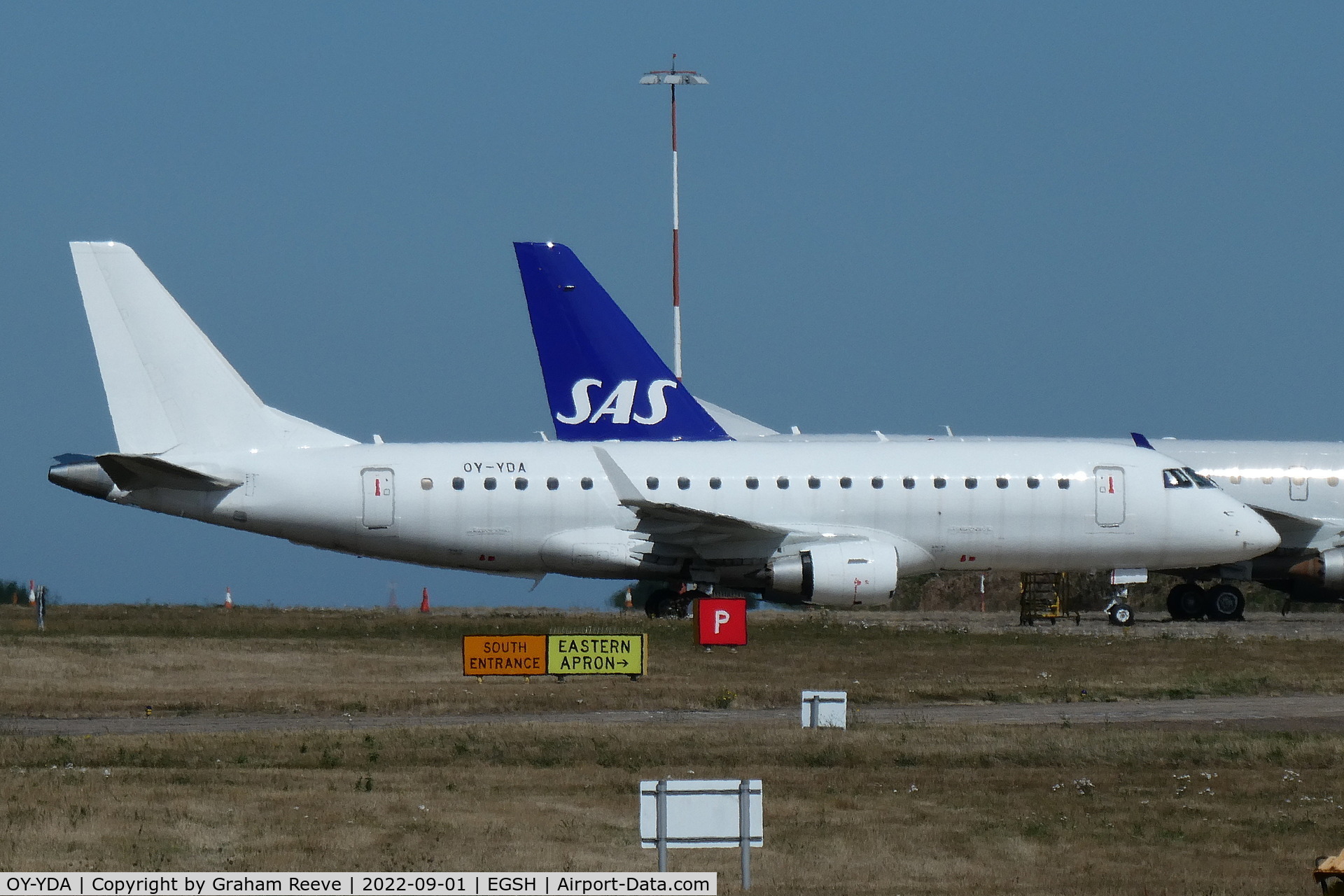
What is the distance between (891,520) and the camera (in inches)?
1607

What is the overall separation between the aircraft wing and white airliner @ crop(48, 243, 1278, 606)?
0.06 meters

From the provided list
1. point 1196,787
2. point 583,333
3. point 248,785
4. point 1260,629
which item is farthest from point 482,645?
point 1260,629

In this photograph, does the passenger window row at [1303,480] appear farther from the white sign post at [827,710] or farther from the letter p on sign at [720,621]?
the white sign post at [827,710]

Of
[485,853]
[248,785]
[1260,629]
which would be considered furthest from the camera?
[1260,629]

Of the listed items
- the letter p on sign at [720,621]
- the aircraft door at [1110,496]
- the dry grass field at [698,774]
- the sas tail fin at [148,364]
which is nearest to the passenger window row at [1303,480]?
the aircraft door at [1110,496]

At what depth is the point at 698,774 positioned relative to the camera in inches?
742

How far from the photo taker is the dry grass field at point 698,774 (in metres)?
14.6

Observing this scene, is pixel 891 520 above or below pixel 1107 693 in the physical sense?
above

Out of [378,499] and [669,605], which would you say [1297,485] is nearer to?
[669,605]

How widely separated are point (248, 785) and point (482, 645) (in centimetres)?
1175

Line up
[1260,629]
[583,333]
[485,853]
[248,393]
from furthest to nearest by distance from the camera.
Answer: [583,333], [1260,629], [248,393], [485,853]

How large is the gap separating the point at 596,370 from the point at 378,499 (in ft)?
27.3

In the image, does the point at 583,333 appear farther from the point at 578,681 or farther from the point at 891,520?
the point at 578,681
